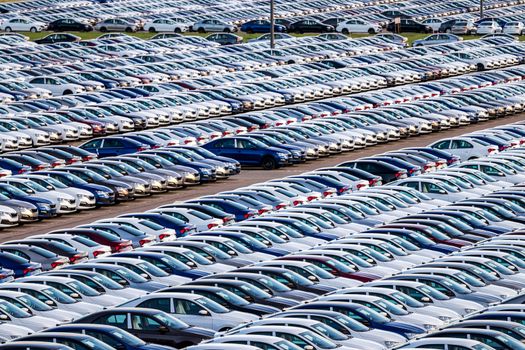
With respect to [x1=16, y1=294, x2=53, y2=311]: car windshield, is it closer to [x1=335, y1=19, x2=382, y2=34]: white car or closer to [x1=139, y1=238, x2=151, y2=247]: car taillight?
[x1=139, y1=238, x2=151, y2=247]: car taillight

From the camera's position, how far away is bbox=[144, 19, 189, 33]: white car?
111 meters

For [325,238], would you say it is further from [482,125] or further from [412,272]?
[482,125]

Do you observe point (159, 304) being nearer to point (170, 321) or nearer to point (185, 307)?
point (185, 307)

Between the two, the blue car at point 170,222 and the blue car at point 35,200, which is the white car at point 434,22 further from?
the blue car at point 170,222

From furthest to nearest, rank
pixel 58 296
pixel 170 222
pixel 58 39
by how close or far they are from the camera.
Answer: pixel 58 39 < pixel 170 222 < pixel 58 296

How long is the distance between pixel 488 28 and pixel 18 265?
76.9 m

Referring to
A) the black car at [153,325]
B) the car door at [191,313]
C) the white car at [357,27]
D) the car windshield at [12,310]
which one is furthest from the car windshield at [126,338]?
the white car at [357,27]

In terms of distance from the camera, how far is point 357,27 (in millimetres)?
111375

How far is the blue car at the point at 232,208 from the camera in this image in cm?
4256

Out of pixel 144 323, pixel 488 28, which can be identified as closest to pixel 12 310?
pixel 144 323

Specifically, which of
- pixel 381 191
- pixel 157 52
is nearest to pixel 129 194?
pixel 381 191

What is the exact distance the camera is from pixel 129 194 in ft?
161

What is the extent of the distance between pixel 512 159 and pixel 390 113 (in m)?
13.7

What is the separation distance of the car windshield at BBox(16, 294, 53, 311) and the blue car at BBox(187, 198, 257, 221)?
12552 mm
